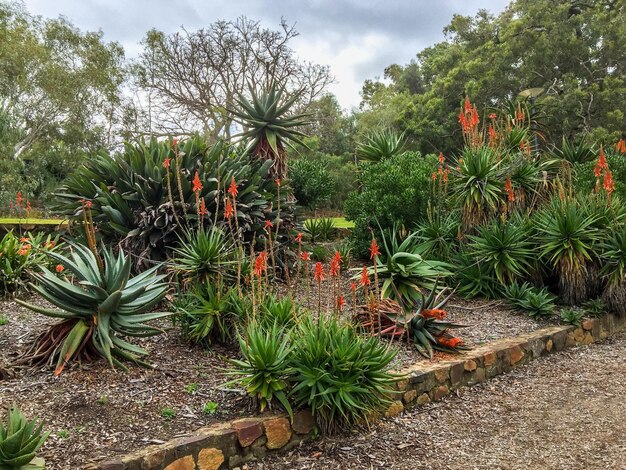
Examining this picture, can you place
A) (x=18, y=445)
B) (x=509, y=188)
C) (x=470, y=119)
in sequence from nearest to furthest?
(x=18, y=445) → (x=509, y=188) → (x=470, y=119)

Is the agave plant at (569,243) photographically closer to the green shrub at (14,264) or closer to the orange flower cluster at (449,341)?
the orange flower cluster at (449,341)

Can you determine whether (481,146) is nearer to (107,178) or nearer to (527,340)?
(527,340)

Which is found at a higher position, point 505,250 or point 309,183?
point 309,183

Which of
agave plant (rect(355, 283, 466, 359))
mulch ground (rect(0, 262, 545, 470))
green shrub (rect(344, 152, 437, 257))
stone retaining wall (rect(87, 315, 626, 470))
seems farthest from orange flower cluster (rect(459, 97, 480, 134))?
mulch ground (rect(0, 262, 545, 470))

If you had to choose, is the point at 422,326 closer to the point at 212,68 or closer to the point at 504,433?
the point at 504,433

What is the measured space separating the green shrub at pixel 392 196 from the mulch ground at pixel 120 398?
133 inches

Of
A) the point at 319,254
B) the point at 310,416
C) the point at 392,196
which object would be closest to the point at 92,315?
the point at 310,416

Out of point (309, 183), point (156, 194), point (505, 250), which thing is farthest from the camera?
point (309, 183)

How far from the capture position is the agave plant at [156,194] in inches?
229

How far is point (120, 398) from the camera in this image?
3.39 m

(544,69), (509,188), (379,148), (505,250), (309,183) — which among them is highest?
(544,69)

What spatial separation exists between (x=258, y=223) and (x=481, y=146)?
11.8ft

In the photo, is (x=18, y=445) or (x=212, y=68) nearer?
Result: (x=18, y=445)

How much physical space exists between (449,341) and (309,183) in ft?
20.1
